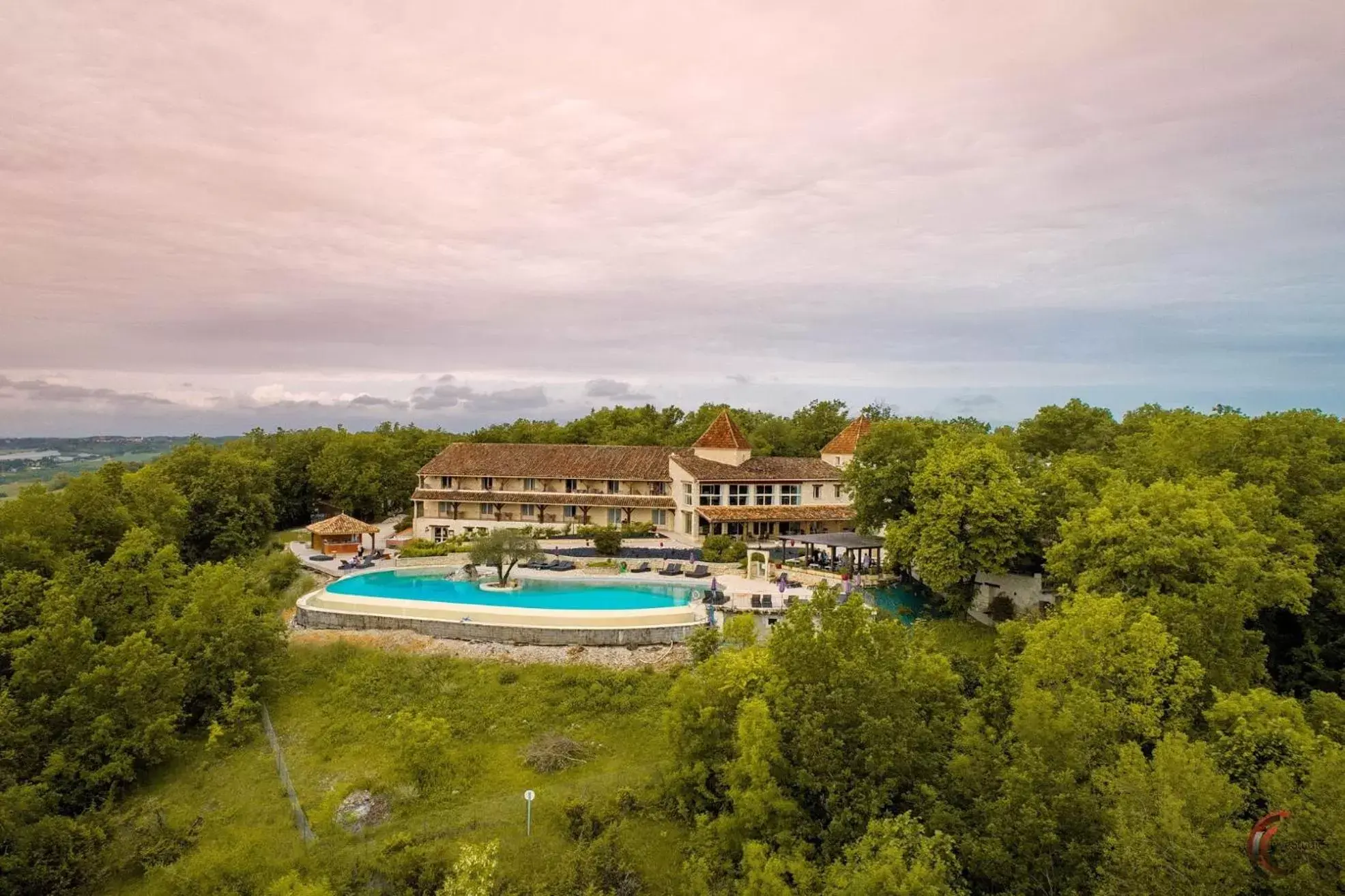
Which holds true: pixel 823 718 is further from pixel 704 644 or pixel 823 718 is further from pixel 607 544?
pixel 607 544

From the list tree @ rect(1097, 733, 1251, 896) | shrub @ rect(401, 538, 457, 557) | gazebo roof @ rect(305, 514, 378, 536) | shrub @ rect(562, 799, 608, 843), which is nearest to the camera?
tree @ rect(1097, 733, 1251, 896)

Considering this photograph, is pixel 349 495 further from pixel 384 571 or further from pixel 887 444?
pixel 887 444

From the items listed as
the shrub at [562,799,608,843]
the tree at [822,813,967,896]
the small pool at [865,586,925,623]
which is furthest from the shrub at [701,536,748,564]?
the tree at [822,813,967,896]

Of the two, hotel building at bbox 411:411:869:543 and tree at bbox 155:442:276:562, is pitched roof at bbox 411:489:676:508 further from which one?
tree at bbox 155:442:276:562

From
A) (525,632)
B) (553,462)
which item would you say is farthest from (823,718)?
(553,462)

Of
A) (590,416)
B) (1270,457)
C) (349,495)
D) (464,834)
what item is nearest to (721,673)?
(464,834)

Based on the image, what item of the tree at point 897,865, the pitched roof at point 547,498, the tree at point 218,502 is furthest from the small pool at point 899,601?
the tree at point 218,502

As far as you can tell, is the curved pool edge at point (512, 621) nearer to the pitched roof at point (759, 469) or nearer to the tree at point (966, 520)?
the tree at point (966, 520)
